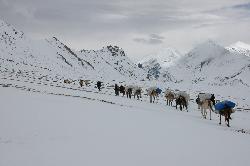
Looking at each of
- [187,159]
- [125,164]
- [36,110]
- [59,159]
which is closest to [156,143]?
[187,159]

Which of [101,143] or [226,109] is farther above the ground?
[226,109]

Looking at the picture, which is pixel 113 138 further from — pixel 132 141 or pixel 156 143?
pixel 156 143

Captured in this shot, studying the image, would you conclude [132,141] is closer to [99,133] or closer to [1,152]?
[99,133]

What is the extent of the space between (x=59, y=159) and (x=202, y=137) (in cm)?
773

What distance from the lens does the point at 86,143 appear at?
12.5m

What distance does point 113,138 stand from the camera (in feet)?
45.1

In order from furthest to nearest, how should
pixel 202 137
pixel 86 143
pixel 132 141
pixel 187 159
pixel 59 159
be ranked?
pixel 202 137 < pixel 132 141 < pixel 86 143 < pixel 187 159 < pixel 59 159

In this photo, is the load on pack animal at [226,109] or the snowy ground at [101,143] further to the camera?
the load on pack animal at [226,109]

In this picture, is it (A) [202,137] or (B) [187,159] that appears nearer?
(B) [187,159]

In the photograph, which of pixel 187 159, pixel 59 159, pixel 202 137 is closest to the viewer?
pixel 59 159

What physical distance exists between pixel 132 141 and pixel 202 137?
3994mm

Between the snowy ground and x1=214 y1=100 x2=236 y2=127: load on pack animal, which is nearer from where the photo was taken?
the snowy ground

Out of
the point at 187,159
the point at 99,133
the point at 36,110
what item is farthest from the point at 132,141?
the point at 36,110

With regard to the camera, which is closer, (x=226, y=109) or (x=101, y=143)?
(x=101, y=143)
